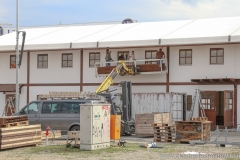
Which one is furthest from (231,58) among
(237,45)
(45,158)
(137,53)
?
(45,158)

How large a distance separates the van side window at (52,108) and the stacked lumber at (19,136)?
4.59 m

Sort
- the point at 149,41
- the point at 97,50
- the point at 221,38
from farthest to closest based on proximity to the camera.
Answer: the point at 97,50 → the point at 149,41 → the point at 221,38

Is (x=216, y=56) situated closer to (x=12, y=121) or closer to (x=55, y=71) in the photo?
(x=55, y=71)

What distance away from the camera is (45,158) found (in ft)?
58.7

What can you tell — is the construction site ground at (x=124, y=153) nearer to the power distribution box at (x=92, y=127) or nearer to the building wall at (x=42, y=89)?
the power distribution box at (x=92, y=127)

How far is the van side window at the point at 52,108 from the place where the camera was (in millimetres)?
26859

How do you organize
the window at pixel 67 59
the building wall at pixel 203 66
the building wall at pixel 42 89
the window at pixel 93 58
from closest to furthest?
the building wall at pixel 203 66 < the window at pixel 93 58 < the building wall at pixel 42 89 < the window at pixel 67 59

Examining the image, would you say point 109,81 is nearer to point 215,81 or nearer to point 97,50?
point 97,50

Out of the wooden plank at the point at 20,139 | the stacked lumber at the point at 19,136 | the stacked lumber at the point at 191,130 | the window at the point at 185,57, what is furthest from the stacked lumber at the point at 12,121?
the window at the point at 185,57

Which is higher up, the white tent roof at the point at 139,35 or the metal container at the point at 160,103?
the white tent roof at the point at 139,35

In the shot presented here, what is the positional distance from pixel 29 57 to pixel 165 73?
10.4 m

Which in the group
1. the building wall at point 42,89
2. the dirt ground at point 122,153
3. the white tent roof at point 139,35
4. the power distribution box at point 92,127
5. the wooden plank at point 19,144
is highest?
the white tent roof at point 139,35

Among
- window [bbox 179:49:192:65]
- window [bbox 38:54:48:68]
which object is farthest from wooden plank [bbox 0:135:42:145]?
window [bbox 38:54:48:68]

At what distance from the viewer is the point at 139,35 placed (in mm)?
37219
